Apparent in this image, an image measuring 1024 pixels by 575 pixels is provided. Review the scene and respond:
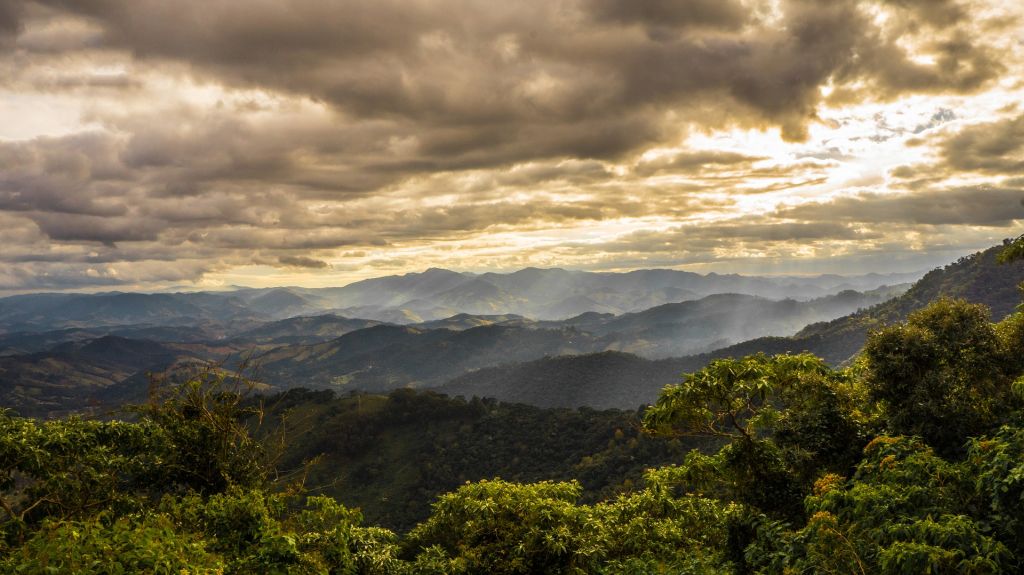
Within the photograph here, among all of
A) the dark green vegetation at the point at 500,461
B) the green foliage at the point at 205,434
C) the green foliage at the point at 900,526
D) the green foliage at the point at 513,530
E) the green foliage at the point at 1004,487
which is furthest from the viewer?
the dark green vegetation at the point at 500,461

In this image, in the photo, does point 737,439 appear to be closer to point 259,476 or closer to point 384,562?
point 384,562

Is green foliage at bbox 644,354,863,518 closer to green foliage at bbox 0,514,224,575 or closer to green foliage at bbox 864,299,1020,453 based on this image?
green foliage at bbox 864,299,1020,453

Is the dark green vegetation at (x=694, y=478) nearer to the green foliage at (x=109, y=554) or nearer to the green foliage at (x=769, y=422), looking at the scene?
the green foliage at (x=769, y=422)

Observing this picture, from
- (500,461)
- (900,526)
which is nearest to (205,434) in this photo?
(900,526)

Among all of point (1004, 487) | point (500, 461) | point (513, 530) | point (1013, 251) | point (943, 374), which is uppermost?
point (1013, 251)

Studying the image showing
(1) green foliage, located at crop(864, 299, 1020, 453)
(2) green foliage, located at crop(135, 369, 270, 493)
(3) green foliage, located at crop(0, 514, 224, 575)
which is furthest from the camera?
(2) green foliage, located at crop(135, 369, 270, 493)

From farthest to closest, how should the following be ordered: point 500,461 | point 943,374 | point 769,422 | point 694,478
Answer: point 500,461 → point 694,478 → point 769,422 → point 943,374

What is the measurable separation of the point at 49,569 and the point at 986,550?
1663 centimetres

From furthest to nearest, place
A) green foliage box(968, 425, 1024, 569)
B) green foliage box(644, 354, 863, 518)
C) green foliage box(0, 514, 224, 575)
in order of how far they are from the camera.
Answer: green foliage box(644, 354, 863, 518), green foliage box(968, 425, 1024, 569), green foliage box(0, 514, 224, 575)

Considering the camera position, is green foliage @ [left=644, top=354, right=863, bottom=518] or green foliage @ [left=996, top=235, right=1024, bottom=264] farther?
green foliage @ [left=996, top=235, right=1024, bottom=264]

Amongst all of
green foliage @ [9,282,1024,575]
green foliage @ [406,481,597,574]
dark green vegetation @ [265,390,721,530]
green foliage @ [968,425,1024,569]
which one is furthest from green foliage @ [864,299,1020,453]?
dark green vegetation @ [265,390,721,530]

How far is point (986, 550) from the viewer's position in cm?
920

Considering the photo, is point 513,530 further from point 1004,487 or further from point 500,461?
point 500,461

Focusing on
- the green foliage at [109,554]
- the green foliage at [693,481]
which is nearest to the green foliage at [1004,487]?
the green foliage at [693,481]
